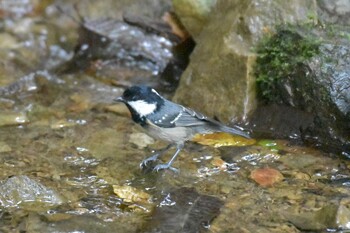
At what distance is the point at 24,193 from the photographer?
4.20m

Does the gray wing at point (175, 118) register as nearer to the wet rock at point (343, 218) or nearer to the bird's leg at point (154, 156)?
the bird's leg at point (154, 156)

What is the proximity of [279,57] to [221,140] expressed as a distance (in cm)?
92

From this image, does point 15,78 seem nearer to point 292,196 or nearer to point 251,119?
point 251,119

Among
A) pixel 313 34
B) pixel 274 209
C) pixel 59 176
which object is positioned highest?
pixel 313 34

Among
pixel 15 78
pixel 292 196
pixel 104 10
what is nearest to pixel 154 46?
pixel 104 10

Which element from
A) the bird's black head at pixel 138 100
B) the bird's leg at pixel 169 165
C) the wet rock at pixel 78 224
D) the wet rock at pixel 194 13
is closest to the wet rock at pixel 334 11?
the wet rock at pixel 194 13

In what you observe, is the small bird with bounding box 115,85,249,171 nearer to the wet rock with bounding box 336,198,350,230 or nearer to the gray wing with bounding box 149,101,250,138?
the gray wing with bounding box 149,101,250,138

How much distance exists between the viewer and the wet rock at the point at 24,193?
13.6 ft

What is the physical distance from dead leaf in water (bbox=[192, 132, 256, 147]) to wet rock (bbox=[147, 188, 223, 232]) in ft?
3.07

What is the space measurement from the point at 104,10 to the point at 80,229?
14.9 feet

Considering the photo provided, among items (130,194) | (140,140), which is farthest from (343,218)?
(140,140)

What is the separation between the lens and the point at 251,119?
561 centimetres

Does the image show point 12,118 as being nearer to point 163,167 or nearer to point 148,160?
point 148,160

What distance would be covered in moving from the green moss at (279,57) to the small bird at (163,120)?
677mm
